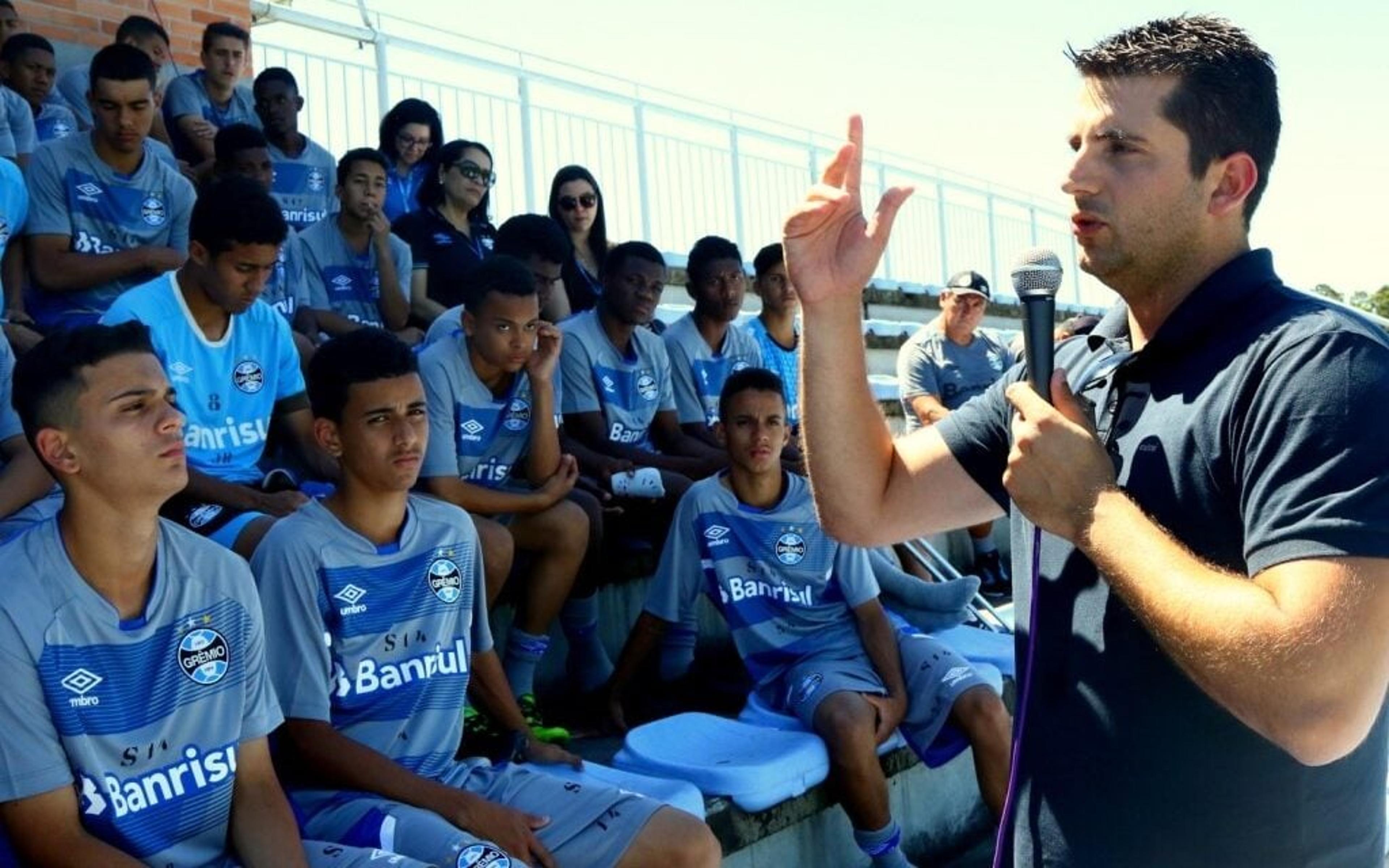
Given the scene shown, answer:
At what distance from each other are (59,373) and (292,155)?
4899mm

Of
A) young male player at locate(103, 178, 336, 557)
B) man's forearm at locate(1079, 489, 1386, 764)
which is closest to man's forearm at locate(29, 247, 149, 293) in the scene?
young male player at locate(103, 178, 336, 557)

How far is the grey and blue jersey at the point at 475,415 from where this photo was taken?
481cm

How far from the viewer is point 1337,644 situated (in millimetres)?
1297

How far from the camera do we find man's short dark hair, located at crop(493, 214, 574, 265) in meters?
6.04

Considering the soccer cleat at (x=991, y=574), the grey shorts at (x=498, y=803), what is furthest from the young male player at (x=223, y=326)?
the soccer cleat at (x=991, y=574)

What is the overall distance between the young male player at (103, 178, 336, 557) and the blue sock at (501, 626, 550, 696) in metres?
0.93

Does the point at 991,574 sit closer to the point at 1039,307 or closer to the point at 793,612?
the point at 793,612

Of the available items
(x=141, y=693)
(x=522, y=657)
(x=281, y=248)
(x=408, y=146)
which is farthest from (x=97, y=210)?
(x=141, y=693)

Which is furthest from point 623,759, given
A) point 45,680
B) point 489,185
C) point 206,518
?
point 489,185

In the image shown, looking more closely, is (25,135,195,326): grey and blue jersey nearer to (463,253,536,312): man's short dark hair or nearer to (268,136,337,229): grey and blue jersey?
(268,136,337,229): grey and blue jersey

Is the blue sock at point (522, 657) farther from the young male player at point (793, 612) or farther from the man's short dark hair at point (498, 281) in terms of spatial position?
the man's short dark hair at point (498, 281)

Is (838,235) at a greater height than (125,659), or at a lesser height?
greater

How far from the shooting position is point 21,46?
6.79 m

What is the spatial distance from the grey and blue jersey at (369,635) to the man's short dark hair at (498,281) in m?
1.51
